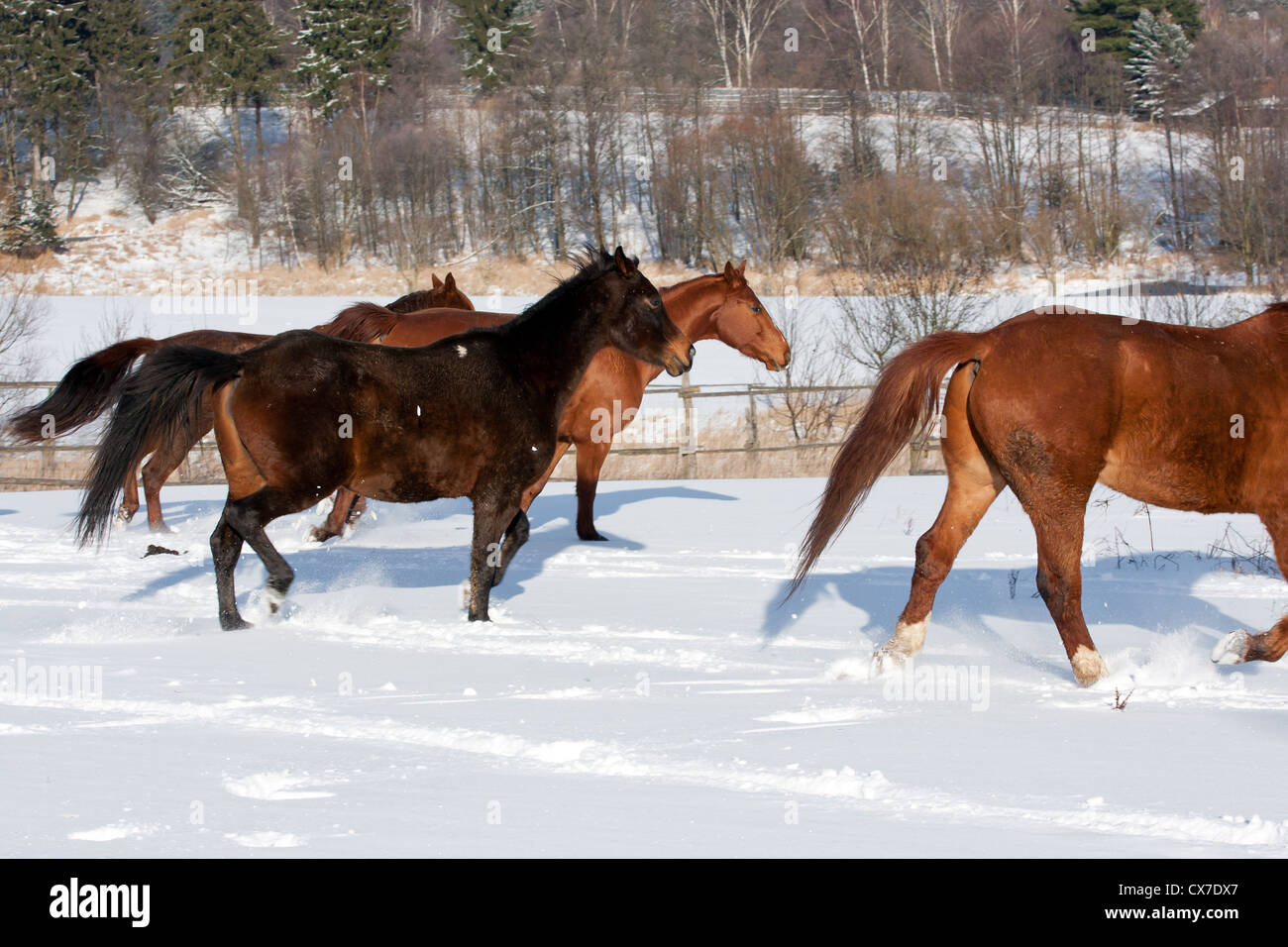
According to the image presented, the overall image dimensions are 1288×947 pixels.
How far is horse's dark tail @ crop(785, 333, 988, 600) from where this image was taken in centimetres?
562

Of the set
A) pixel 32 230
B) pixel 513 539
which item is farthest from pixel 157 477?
pixel 32 230

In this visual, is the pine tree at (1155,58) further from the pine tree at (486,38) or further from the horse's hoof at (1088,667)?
the horse's hoof at (1088,667)

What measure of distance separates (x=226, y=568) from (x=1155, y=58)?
50.5 m

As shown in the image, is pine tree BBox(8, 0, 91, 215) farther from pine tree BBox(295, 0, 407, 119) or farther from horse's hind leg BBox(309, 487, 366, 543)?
horse's hind leg BBox(309, 487, 366, 543)

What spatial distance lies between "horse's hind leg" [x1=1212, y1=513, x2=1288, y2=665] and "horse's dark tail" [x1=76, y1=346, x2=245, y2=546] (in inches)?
191

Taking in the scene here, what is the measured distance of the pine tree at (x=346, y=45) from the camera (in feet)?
164

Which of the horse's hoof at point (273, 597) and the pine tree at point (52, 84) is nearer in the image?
the horse's hoof at point (273, 597)

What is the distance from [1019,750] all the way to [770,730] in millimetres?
842

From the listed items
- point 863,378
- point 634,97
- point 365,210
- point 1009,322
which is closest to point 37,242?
point 365,210

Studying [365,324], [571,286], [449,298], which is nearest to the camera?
[571,286]

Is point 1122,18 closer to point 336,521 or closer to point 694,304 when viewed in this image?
point 694,304

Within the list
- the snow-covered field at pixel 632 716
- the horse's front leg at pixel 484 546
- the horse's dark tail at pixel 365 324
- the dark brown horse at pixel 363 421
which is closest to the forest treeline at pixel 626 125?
the horse's dark tail at pixel 365 324

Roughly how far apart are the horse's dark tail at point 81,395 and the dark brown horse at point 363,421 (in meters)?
1.37

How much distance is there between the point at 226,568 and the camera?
6.50 metres
